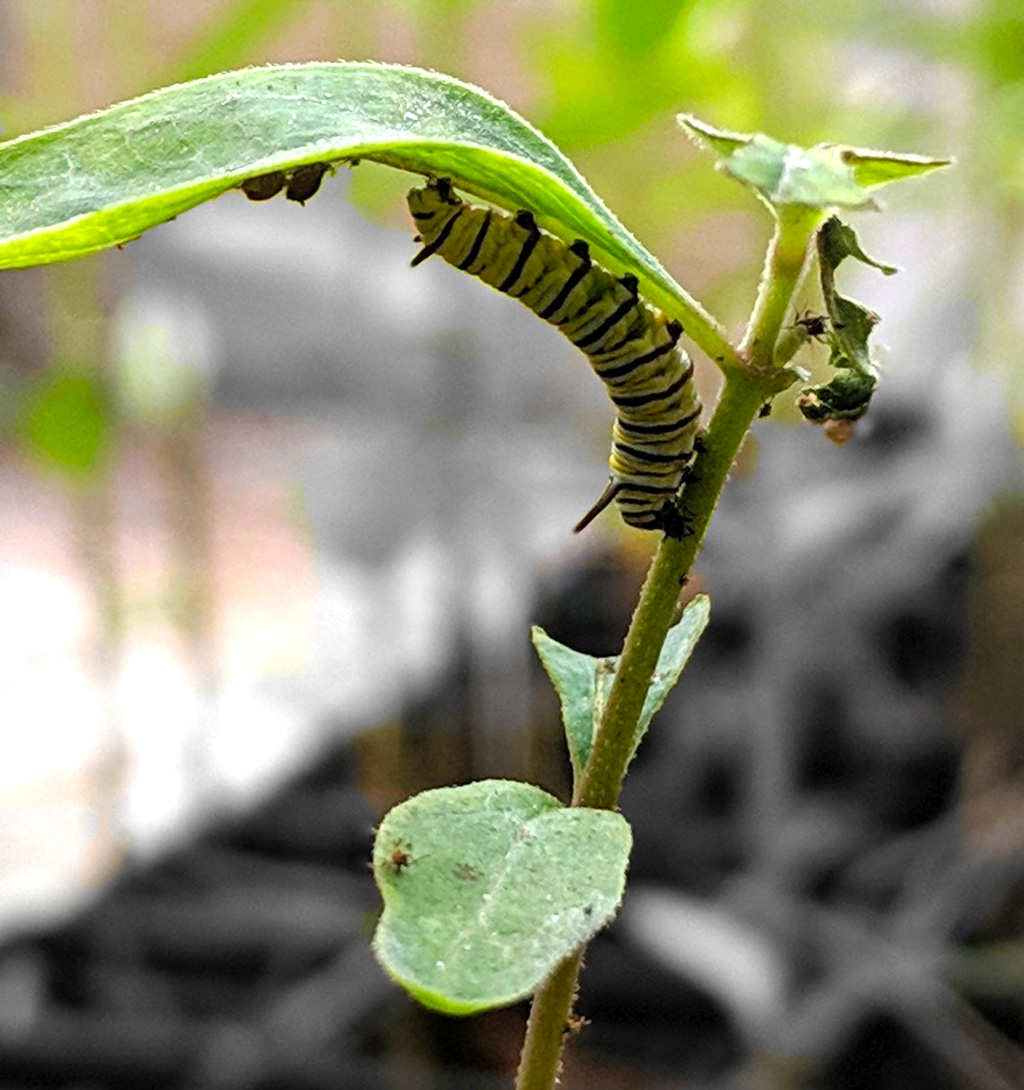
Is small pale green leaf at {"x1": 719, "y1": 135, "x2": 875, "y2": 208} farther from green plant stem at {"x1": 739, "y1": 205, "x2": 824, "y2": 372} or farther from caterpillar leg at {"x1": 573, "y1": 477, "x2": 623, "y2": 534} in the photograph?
caterpillar leg at {"x1": 573, "y1": 477, "x2": 623, "y2": 534}

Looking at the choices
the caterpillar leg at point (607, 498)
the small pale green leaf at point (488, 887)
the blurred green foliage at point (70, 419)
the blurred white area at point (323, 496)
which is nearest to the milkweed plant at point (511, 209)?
the small pale green leaf at point (488, 887)

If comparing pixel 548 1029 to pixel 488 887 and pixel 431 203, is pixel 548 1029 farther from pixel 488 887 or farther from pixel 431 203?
pixel 431 203

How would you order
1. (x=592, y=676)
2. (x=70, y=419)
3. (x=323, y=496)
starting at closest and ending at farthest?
(x=592, y=676)
(x=70, y=419)
(x=323, y=496)

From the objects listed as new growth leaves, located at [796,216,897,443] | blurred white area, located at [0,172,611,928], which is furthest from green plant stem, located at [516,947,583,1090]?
blurred white area, located at [0,172,611,928]

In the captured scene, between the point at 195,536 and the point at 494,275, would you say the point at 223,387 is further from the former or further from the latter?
the point at 494,275

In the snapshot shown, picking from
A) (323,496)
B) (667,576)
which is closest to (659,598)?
(667,576)

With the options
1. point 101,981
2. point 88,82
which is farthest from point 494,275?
point 88,82

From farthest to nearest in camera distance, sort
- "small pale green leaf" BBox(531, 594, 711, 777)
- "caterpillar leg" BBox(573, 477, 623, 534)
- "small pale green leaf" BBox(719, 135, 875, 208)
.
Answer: "caterpillar leg" BBox(573, 477, 623, 534) → "small pale green leaf" BBox(531, 594, 711, 777) → "small pale green leaf" BBox(719, 135, 875, 208)

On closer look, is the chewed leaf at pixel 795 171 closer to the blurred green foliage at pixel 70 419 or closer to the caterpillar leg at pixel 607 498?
the caterpillar leg at pixel 607 498

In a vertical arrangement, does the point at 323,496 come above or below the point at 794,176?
below
